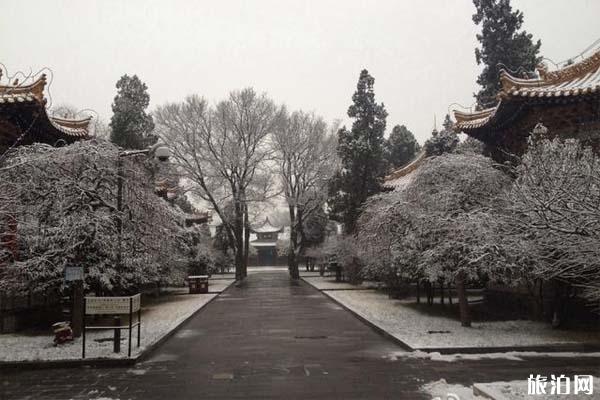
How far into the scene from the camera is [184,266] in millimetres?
28500

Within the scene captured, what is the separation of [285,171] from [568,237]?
42.8 m

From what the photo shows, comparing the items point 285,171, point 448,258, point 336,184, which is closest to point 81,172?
point 448,258

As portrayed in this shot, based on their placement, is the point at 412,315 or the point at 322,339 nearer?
the point at 322,339

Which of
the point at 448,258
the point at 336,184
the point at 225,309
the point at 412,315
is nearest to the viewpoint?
the point at 448,258

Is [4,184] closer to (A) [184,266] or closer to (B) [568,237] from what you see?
(B) [568,237]

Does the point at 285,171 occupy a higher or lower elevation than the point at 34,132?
higher

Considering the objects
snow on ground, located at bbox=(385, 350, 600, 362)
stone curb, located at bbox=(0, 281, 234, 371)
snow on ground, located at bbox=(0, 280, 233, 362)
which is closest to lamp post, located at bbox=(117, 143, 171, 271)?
snow on ground, located at bbox=(0, 280, 233, 362)

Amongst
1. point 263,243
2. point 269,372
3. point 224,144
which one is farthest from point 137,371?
point 263,243

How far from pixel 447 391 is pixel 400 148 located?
51266mm

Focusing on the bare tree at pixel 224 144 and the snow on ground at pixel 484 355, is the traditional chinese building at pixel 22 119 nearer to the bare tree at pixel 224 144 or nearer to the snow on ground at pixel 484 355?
the snow on ground at pixel 484 355

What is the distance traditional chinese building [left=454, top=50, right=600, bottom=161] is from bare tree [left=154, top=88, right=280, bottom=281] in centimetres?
2952

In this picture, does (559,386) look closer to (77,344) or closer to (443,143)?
(77,344)

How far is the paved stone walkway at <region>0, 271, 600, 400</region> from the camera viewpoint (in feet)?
28.8

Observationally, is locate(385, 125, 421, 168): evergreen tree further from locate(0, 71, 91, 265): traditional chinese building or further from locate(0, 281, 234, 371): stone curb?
locate(0, 281, 234, 371): stone curb
